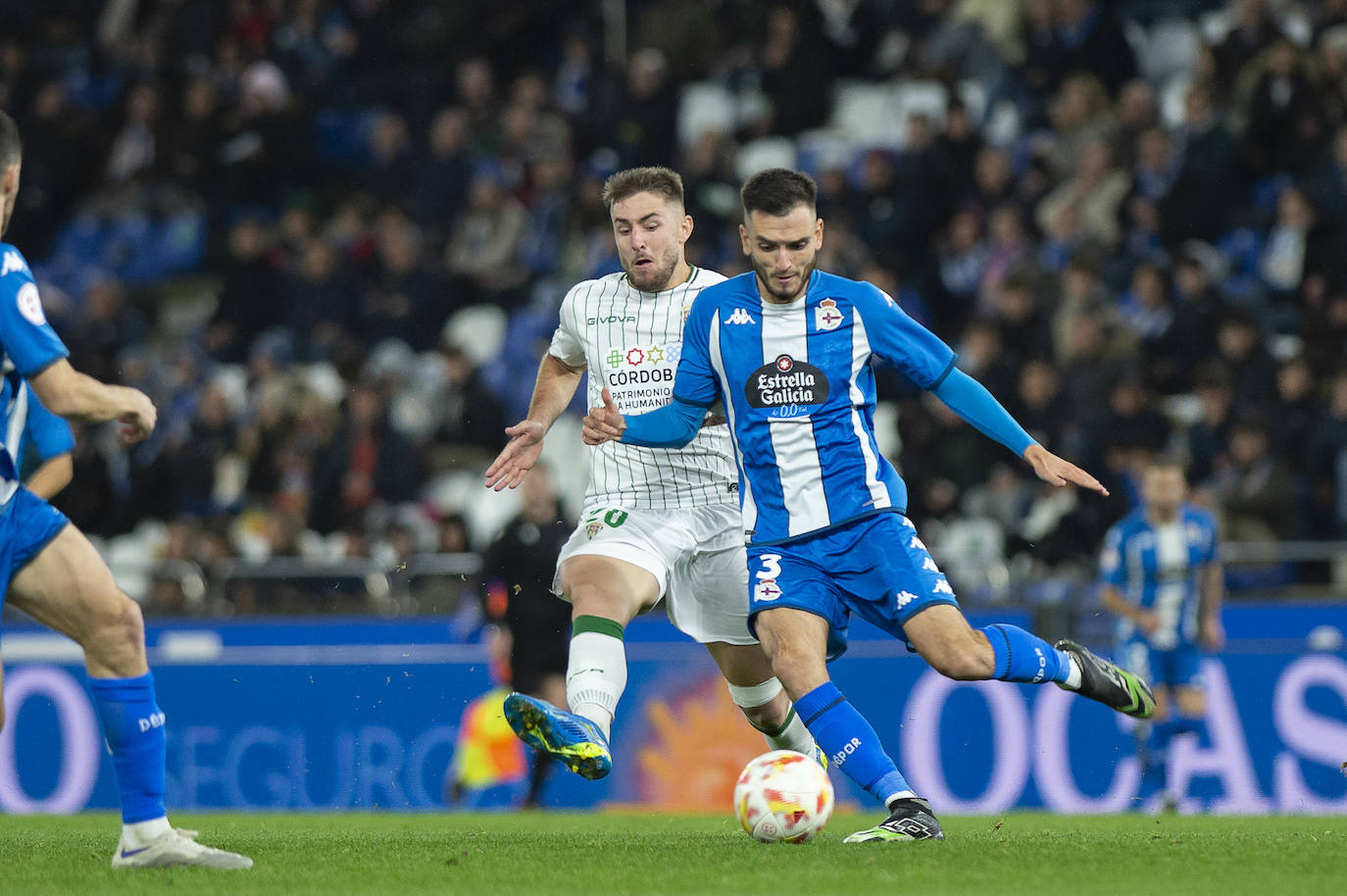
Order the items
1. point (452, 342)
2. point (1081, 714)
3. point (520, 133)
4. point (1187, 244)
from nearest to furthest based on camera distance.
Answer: point (1081, 714)
point (1187, 244)
point (452, 342)
point (520, 133)

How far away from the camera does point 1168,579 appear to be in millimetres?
11383

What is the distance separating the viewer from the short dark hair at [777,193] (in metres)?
6.32

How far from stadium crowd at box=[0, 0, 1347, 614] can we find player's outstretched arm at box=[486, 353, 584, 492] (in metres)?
4.85

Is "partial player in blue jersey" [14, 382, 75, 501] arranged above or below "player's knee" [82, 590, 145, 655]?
above

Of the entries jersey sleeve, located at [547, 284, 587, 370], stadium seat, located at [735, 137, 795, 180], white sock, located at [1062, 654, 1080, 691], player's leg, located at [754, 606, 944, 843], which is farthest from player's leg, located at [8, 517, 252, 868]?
stadium seat, located at [735, 137, 795, 180]

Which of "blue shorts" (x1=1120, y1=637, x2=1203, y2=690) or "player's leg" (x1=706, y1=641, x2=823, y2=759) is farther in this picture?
"blue shorts" (x1=1120, y1=637, x2=1203, y2=690)

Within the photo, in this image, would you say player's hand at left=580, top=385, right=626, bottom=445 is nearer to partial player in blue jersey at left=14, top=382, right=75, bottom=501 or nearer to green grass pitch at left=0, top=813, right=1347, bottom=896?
green grass pitch at left=0, top=813, right=1347, bottom=896

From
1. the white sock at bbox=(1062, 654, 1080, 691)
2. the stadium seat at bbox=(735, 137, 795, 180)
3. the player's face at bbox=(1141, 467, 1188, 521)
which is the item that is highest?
the stadium seat at bbox=(735, 137, 795, 180)

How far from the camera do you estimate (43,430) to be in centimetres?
573

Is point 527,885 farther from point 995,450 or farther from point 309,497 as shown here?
point 309,497

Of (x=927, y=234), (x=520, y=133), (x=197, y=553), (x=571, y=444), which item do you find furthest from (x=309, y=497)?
(x=927, y=234)

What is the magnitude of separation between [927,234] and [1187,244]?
6.65 feet

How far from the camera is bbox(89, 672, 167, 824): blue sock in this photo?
5.47 metres

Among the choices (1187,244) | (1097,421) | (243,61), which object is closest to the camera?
(1097,421)
